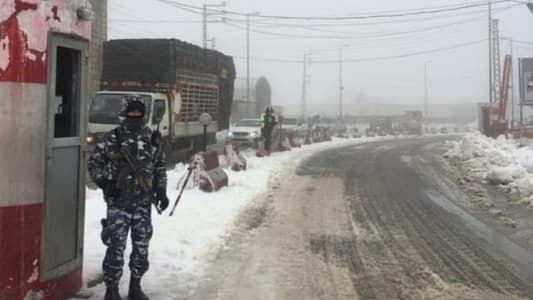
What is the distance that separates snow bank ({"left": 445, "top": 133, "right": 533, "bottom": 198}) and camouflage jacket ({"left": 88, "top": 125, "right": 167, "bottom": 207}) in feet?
32.5

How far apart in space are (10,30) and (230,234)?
497cm

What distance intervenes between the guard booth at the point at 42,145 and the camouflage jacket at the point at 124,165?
358mm

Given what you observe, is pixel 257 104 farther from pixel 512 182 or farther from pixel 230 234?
pixel 230 234

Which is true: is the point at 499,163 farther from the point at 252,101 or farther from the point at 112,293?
the point at 252,101

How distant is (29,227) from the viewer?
523 centimetres

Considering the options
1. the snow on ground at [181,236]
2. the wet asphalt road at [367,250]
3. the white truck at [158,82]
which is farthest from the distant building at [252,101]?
the snow on ground at [181,236]

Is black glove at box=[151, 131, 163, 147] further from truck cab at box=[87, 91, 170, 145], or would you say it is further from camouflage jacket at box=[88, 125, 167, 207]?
truck cab at box=[87, 91, 170, 145]

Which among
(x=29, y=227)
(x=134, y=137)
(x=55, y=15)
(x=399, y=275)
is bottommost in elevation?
(x=399, y=275)

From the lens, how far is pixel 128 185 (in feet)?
18.2

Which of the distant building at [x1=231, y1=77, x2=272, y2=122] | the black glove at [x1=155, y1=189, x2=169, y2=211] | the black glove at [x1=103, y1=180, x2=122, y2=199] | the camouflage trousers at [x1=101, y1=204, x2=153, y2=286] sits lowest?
the camouflage trousers at [x1=101, y1=204, x2=153, y2=286]

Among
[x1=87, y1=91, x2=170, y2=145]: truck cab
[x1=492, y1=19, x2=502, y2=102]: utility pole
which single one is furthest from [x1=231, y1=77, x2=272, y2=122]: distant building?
[x1=87, y1=91, x2=170, y2=145]: truck cab

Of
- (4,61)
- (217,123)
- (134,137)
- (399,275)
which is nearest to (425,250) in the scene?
(399,275)

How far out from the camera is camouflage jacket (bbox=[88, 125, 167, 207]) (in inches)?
219

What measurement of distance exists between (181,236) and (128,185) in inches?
118
